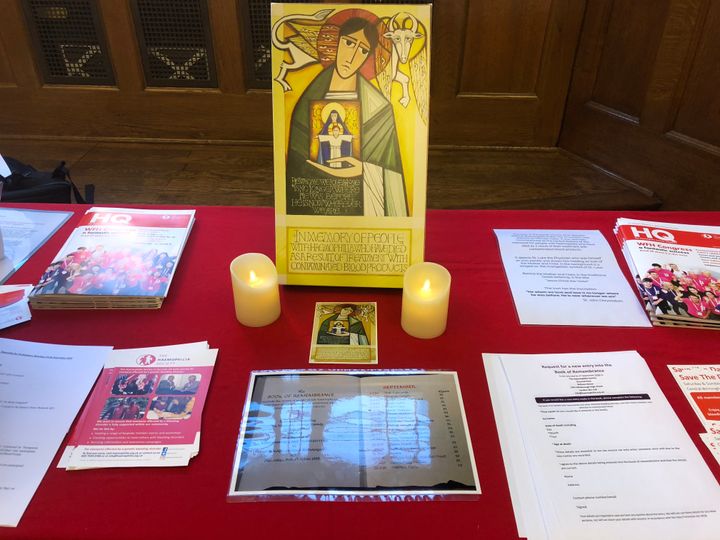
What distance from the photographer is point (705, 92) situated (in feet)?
6.58

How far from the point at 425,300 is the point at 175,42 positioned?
223cm

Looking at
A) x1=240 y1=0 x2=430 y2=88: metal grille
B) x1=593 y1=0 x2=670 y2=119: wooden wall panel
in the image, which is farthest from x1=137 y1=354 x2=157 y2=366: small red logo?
x1=593 y1=0 x2=670 y2=119: wooden wall panel

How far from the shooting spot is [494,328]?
2.80 ft

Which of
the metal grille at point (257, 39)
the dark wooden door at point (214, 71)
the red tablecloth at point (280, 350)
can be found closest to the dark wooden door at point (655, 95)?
the dark wooden door at point (214, 71)

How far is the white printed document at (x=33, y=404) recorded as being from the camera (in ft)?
2.06

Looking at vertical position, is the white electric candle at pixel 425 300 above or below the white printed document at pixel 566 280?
below

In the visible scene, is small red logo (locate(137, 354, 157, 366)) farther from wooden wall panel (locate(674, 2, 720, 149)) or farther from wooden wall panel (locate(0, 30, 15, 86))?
wooden wall panel (locate(0, 30, 15, 86))

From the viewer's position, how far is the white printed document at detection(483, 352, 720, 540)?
0.59 m

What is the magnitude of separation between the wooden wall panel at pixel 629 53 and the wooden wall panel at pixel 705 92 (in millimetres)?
169

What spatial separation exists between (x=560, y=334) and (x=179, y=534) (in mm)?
581

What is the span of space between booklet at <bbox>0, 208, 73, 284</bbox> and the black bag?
433 millimetres

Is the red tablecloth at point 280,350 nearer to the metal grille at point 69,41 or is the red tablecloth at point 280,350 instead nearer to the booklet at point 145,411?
the booklet at point 145,411

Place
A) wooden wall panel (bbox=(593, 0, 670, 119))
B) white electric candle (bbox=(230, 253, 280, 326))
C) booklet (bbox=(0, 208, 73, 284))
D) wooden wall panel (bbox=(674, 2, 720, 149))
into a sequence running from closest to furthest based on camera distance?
white electric candle (bbox=(230, 253, 280, 326)) < booklet (bbox=(0, 208, 73, 284)) < wooden wall panel (bbox=(674, 2, 720, 149)) < wooden wall panel (bbox=(593, 0, 670, 119))

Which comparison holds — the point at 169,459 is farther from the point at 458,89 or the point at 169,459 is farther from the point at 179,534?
the point at 458,89
